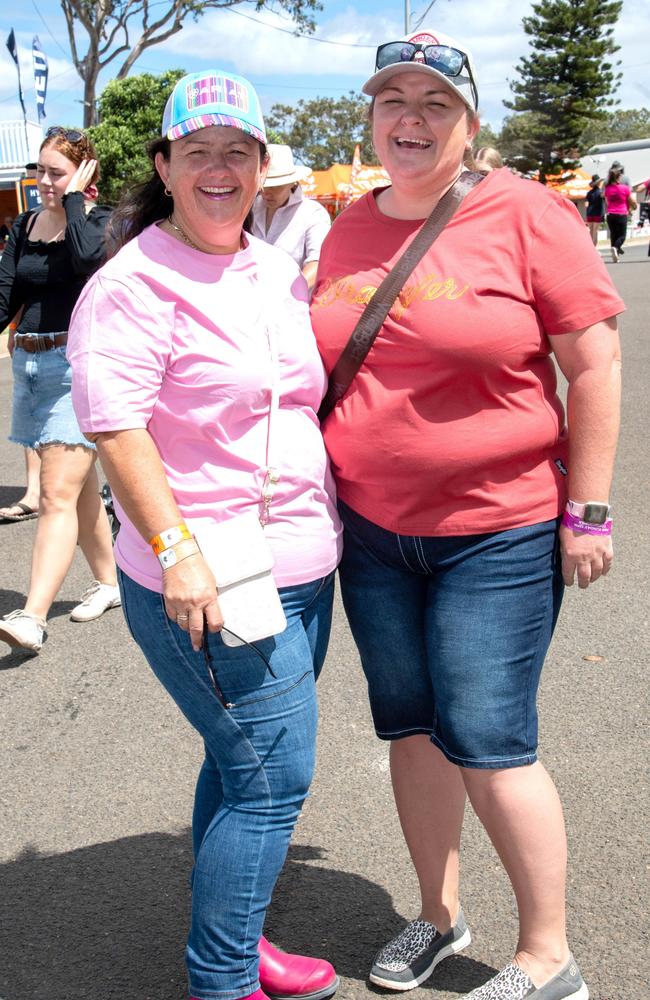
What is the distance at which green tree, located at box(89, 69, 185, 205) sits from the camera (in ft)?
78.0

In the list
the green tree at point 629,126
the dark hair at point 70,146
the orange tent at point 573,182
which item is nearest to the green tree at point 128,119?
the dark hair at point 70,146

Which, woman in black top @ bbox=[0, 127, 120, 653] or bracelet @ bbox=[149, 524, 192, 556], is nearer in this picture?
bracelet @ bbox=[149, 524, 192, 556]

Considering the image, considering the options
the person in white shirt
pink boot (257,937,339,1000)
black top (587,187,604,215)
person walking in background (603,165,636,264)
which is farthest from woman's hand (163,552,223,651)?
black top (587,187,604,215)

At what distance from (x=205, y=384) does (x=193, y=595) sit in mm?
401

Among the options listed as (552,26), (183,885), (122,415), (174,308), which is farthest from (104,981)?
(552,26)

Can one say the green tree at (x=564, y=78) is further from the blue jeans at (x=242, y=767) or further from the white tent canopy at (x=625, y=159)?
the blue jeans at (x=242, y=767)

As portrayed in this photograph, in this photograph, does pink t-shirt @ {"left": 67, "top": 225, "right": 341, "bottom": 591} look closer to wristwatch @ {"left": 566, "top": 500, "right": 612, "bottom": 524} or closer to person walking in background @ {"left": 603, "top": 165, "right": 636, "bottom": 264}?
wristwatch @ {"left": 566, "top": 500, "right": 612, "bottom": 524}

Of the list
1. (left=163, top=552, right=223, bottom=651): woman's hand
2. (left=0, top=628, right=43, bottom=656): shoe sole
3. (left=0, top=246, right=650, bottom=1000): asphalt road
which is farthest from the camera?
(left=0, top=628, right=43, bottom=656): shoe sole

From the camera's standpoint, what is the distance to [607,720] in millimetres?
3619

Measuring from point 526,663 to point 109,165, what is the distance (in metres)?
24.0

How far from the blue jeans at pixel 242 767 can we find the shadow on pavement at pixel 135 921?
0.40 m

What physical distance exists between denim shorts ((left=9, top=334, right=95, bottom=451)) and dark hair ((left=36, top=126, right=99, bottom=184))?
2.78 feet

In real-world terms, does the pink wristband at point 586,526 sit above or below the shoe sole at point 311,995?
above

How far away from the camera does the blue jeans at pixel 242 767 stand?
2.09 metres
